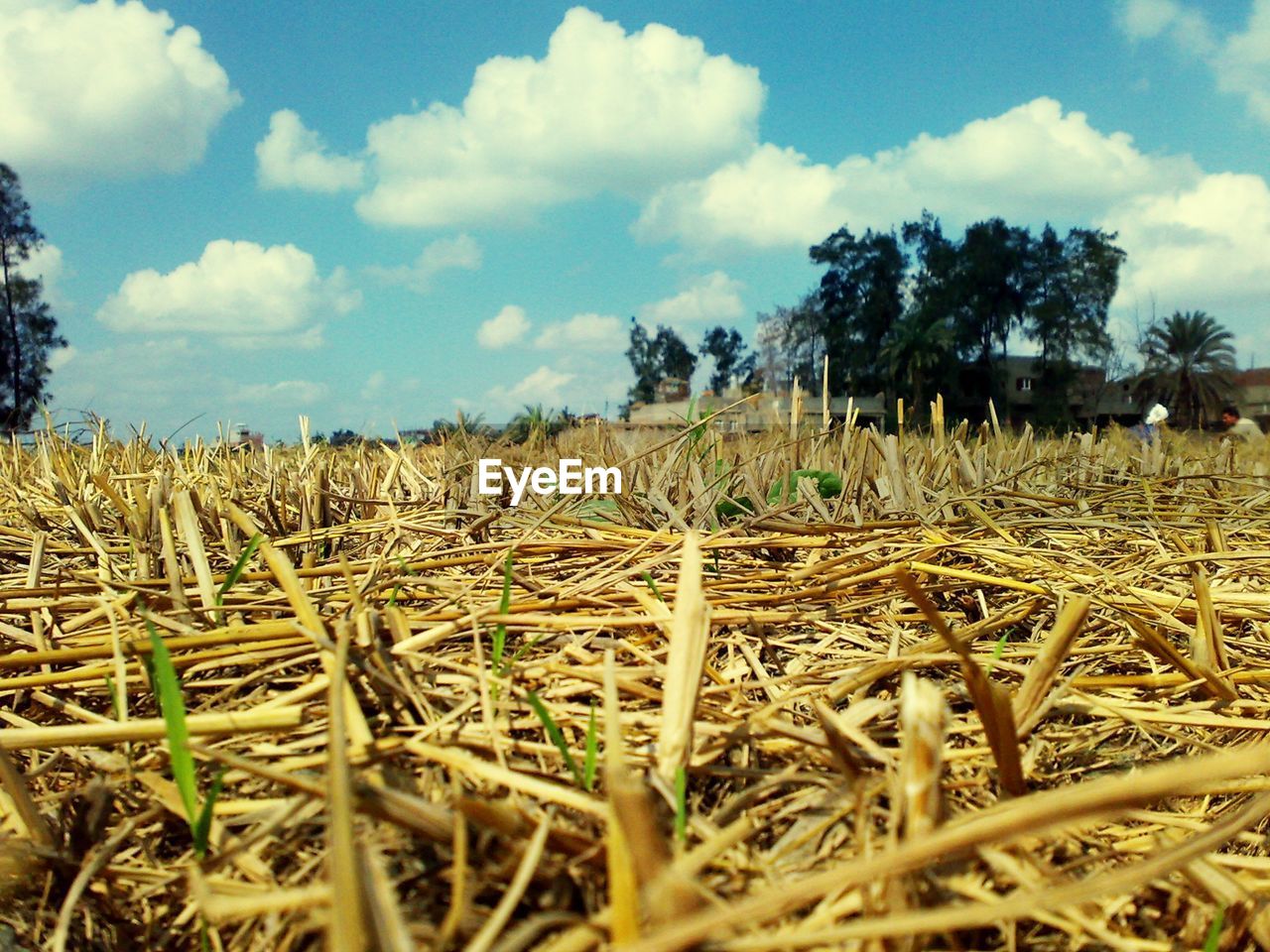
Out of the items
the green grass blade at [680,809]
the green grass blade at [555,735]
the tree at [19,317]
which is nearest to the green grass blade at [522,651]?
the green grass blade at [555,735]

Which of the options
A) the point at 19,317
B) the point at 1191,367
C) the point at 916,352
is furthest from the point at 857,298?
the point at 19,317

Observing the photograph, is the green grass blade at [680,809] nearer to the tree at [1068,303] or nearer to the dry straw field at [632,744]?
the dry straw field at [632,744]

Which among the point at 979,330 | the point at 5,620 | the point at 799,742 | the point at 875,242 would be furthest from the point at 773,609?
the point at 875,242

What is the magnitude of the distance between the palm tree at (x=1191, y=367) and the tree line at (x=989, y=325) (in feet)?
0.19

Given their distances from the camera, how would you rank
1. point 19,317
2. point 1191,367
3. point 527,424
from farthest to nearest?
point 1191,367
point 19,317
point 527,424

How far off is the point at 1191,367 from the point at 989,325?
11.3 m

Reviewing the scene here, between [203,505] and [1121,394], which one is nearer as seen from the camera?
[203,505]

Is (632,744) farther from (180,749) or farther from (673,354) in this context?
(673,354)

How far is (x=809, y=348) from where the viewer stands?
58219 mm

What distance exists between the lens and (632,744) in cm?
81

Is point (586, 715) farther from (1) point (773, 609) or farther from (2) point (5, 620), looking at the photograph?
(2) point (5, 620)

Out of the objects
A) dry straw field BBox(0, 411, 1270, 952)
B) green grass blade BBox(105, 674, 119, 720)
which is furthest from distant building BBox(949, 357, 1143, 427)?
green grass blade BBox(105, 674, 119, 720)

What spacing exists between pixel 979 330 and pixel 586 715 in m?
54.1

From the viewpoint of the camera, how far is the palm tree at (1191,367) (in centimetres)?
4650
